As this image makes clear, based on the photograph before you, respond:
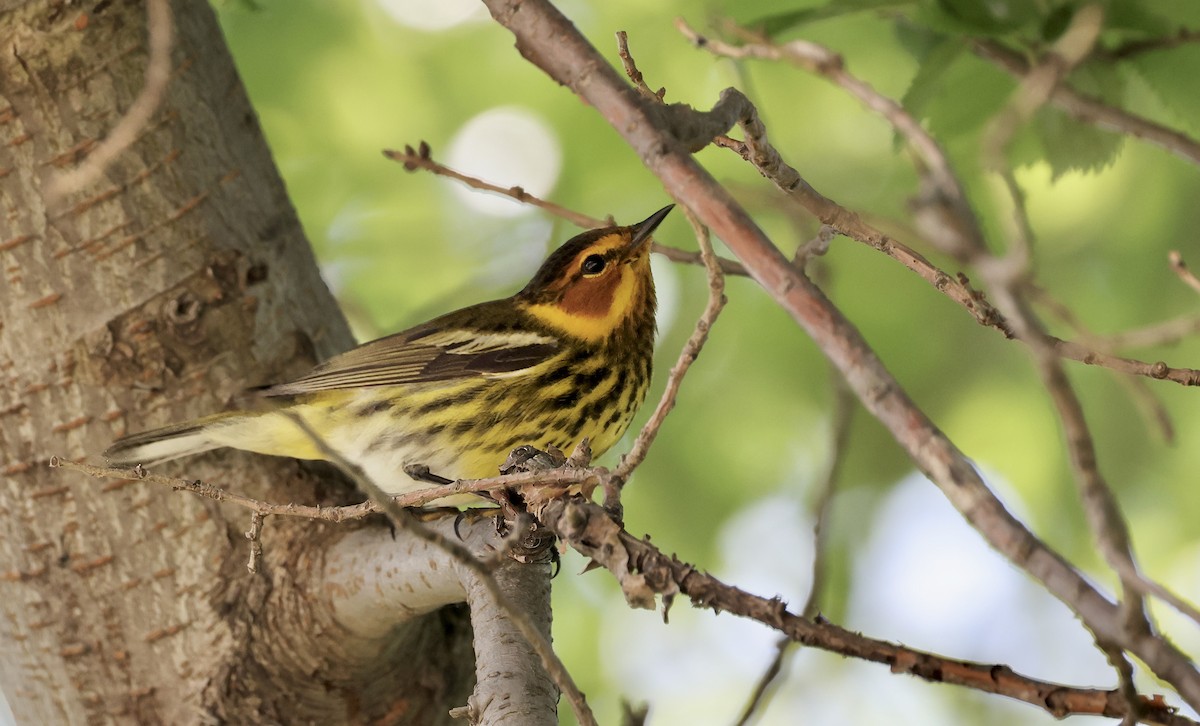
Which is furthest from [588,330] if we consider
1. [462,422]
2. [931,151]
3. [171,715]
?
[931,151]

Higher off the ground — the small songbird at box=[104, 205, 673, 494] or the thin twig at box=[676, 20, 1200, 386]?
the small songbird at box=[104, 205, 673, 494]

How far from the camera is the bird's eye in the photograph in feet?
12.3

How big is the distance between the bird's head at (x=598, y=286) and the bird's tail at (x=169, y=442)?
45.1 inches

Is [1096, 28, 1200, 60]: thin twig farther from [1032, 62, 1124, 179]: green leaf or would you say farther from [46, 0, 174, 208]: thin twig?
[46, 0, 174, 208]: thin twig

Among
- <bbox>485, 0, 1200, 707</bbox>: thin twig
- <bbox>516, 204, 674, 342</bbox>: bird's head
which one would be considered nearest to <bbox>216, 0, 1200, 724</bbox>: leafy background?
<bbox>516, 204, 674, 342</bbox>: bird's head

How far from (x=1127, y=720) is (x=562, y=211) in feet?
5.15

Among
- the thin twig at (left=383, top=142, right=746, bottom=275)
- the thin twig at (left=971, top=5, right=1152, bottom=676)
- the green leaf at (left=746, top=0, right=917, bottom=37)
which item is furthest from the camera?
the thin twig at (left=383, top=142, right=746, bottom=275)

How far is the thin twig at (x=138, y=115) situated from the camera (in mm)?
2070

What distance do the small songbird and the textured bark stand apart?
427 millimetres

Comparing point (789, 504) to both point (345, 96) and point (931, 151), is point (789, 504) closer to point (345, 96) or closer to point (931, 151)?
point (345, 96)

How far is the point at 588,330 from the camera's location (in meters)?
3.57

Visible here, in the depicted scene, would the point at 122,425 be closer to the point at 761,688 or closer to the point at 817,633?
the point at 761,688

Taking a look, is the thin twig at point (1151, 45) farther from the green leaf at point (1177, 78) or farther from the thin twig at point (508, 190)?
the thin twig at point (508, 190)

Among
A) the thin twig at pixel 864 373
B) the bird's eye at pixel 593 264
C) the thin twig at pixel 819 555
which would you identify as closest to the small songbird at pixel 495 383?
the bird's eye at pixel 593 264
